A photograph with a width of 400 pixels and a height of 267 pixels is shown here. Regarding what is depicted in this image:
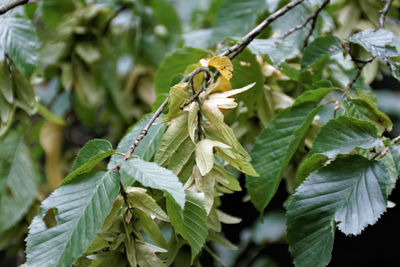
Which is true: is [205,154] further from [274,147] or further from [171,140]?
[274,147]

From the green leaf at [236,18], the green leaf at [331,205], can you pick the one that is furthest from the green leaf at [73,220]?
the green leaf at [236,18]

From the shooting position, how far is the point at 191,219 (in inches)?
20.1

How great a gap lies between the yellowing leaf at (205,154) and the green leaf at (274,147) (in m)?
0.19

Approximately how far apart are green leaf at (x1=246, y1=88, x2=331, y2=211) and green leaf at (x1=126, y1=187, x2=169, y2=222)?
0.77ft

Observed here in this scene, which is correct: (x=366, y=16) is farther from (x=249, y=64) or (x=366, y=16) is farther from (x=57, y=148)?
(x=57, y=148)

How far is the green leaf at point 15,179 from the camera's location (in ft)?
3.38

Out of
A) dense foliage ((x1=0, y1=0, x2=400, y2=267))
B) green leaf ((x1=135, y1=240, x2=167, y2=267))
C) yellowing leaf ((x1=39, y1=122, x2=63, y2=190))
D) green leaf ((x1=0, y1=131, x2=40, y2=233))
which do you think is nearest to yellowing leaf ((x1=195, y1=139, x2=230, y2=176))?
dense foliage ((x1=0, y1=0, x2=400, y2=267))

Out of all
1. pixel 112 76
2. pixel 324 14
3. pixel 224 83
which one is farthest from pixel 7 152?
pixel 324 14

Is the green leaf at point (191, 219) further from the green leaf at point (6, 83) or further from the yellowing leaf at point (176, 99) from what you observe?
the green leaf at point (6, 83)

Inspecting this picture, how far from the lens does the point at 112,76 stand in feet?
4.43

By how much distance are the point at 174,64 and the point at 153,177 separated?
360mm

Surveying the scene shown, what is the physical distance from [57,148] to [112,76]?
261 mm

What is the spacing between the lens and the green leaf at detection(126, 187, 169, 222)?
1.69 feet

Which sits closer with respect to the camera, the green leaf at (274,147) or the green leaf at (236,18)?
the green leaf at (274,147)
